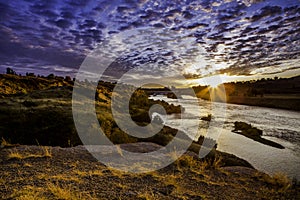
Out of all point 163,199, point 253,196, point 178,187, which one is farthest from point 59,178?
point 253,196

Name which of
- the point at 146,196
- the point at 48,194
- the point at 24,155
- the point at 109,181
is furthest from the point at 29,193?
the point at 24,155

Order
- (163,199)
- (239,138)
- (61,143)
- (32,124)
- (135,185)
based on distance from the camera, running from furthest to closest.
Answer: (239,138) → (32,124) → (61,143) → (135,185) → (163,199)

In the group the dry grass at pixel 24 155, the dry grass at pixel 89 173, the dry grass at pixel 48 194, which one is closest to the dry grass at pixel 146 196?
the dry grass at pixel 48 194

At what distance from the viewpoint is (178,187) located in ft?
20.0

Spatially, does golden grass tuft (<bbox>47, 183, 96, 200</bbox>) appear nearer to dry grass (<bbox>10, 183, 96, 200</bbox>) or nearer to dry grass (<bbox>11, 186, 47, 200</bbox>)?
dry grass (<bbox>10, 183, 96, 200</bbox>)

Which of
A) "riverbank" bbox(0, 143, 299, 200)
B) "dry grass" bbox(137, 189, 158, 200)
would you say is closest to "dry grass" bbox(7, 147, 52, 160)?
"riverbank" bbox(0, 143, 299, 200)

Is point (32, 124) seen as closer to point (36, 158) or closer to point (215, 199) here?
point (36, 158)

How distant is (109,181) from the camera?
610 centimetres

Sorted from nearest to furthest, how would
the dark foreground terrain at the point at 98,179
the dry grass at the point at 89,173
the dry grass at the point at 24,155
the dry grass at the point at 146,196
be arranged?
the dry grass at the point at 146,196 → the dark foreground terrain at the point at 98,179 → the dry grass at the point at 89,173 → the dry grass at the point at 24,155

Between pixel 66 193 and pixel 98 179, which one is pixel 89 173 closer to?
pixel 98 179

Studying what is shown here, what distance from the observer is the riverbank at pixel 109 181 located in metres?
5.23

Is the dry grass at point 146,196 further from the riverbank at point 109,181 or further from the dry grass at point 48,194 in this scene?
the dry grass at point 48,194

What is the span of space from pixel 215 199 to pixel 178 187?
3.81ft

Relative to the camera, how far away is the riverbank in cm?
523
